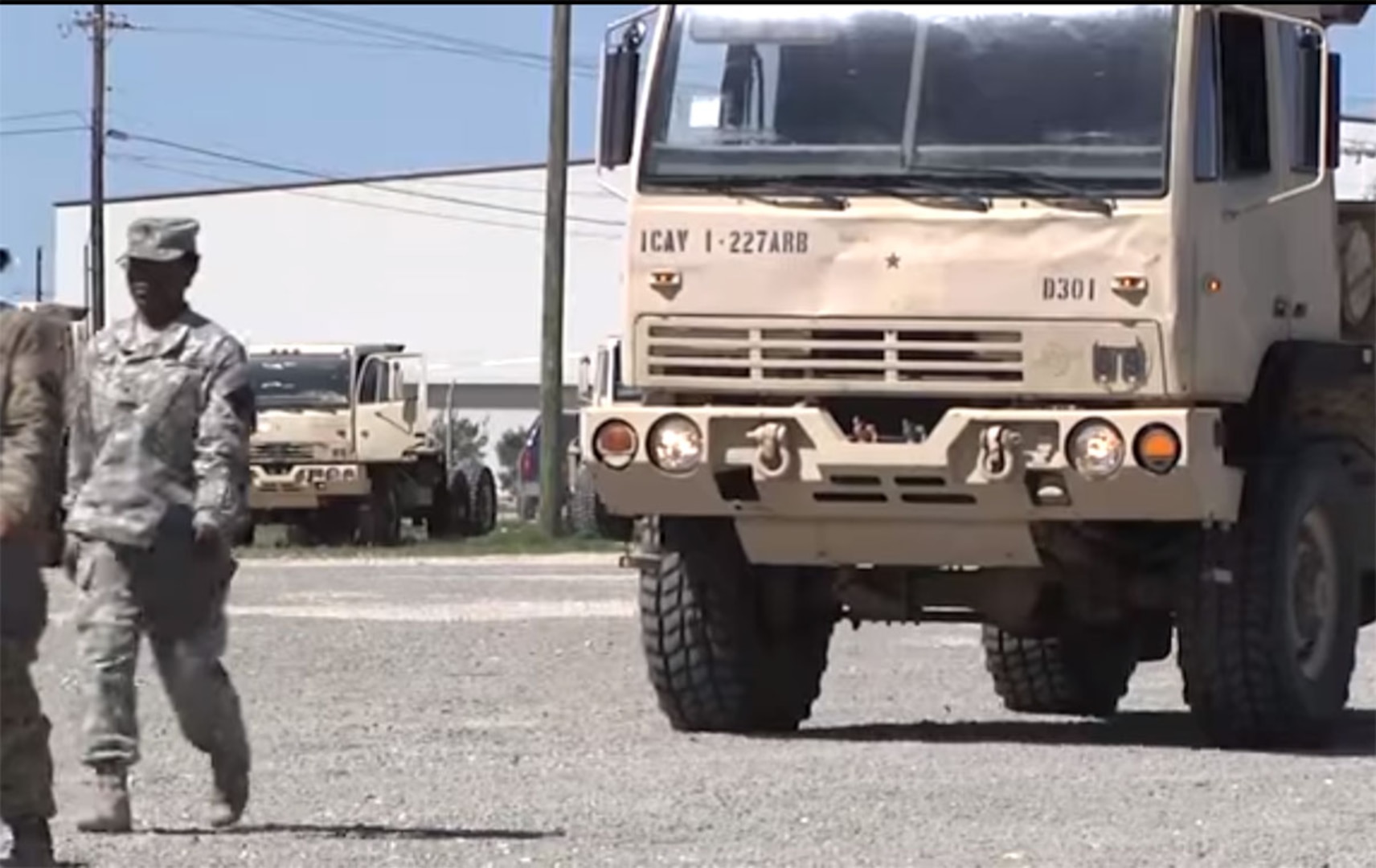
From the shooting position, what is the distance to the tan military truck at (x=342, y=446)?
35.7 meters

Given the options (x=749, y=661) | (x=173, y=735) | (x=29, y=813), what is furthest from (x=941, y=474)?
(x=29, y=813)

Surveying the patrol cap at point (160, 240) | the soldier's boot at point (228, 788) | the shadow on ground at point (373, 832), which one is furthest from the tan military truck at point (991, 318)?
the soldier's boot at point (228, 788)

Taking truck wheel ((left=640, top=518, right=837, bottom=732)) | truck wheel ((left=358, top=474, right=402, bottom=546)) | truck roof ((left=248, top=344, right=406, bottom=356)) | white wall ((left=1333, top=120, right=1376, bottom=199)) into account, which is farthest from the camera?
truck roof ((left=248, top=344, right=406, bottom=356))

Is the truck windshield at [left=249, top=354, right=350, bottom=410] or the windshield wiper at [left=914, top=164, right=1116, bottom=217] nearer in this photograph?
the windshield wiper at [left=914, top=164, right=1116, bottom=217]

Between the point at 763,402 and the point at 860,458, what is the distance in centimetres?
51

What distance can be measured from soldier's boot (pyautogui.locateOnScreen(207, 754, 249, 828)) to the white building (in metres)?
52.3

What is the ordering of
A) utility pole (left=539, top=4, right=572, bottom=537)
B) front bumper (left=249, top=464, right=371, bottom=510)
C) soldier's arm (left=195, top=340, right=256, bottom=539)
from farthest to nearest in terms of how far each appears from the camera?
utility pole (left=539, top=4, right=572, bottom=537) < front bumper (left=249, top=464, right=371, bottom=510) < soldier's arm (left=195, top=340, right=256, bottom=539)

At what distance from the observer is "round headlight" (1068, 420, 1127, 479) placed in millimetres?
12562

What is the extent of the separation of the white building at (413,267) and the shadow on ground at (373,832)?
2055 inches

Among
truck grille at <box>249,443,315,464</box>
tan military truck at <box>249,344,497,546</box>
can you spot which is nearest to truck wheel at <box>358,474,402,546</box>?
tan military truck at <box>249,344,497,546</box>

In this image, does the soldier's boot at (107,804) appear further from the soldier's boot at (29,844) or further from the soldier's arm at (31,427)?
the soldier's arm at (31,427)

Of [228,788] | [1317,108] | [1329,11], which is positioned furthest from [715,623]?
[228,788]

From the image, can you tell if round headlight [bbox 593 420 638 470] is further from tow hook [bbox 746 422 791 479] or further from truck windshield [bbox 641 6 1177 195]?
truck windshield [bbox 641 6 1177 195]

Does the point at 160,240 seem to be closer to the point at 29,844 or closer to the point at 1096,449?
the point at 29,844
